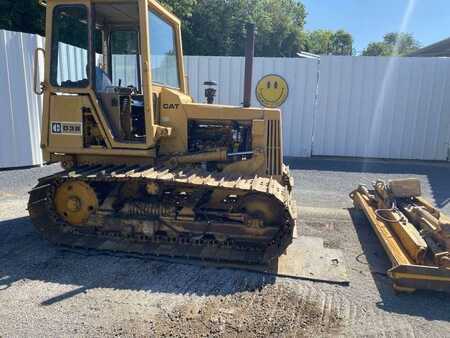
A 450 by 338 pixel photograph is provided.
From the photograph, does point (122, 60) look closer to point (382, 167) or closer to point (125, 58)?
point (125, 58)

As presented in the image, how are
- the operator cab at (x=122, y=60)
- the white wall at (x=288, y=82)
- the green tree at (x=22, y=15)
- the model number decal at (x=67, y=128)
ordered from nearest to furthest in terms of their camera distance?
the operator cab at (x=122, y=60), the model number decal at (x=67, y=128), the white wall at (x=288, y=82), the green tree at (x=22, y=15)

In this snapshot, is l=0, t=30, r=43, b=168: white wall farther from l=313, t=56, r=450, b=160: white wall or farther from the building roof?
the building roof

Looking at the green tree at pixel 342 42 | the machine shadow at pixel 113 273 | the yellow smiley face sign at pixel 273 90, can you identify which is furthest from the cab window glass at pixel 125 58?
the green tree at pixel 342 42

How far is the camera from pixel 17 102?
27.8 feet

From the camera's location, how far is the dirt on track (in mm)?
2963

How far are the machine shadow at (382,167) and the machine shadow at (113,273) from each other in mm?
5675

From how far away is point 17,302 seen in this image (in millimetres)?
3311

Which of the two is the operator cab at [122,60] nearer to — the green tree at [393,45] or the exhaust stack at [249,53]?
the exhaust stack at [249,53]

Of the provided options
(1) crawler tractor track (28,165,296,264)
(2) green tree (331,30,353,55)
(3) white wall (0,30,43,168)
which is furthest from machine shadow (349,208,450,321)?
(2) green tree (331,30,353,55)

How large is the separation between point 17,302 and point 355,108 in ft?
33.4

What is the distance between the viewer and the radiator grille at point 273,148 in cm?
478

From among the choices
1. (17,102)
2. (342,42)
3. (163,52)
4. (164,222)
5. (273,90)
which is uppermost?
(342,42)

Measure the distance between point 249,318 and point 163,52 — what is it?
3754 millimetres

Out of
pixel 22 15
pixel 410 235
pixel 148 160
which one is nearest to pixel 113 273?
pixel 148 160
